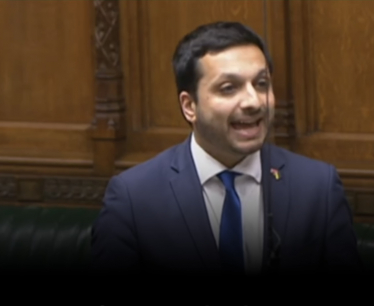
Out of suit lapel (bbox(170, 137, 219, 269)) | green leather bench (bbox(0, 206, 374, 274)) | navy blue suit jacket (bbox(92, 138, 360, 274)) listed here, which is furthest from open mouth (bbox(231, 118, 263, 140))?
green leather bench (bbox(0, 206, 374, 274))

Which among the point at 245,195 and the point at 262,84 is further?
the point at 245,195

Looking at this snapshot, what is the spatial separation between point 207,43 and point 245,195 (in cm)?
33

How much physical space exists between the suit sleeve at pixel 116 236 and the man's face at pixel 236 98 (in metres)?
0.24

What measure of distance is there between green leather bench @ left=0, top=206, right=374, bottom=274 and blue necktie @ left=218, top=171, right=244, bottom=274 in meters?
0.94

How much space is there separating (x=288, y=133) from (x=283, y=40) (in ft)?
0.97

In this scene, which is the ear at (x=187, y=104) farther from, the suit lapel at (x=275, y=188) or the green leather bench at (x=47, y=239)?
the green leather bench at (x=47, y=239)

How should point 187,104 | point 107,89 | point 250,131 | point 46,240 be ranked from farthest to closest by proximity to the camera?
1. point 107,89
2. point 46,240
3. point 187,104
4. point 250,131

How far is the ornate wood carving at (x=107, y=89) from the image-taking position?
10.7ft

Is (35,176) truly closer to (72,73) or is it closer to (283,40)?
(72,73)

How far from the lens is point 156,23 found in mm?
3258

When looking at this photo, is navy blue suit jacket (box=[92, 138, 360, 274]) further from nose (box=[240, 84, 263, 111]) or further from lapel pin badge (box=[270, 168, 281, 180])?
nose (box=[240, 84, 263, 111])

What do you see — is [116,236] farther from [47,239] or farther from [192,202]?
[47,239]

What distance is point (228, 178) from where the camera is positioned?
6.60 ft

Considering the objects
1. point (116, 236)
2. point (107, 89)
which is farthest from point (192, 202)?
point (107, 89)
